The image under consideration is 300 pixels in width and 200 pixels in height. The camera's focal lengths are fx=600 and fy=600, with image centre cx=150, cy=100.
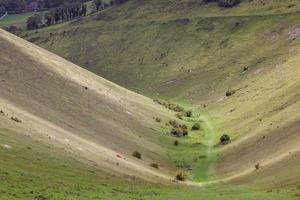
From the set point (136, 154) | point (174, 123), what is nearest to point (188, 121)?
point (174, 123)

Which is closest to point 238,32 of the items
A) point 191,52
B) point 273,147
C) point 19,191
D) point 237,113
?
point 191,52

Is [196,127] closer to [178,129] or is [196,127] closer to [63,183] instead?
[178,129]

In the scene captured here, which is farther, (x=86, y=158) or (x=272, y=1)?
(x=272, y=1)

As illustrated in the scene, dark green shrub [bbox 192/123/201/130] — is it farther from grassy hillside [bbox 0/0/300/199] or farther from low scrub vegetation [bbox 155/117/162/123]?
low scrub vegetation [bbox 155/117/162/123]

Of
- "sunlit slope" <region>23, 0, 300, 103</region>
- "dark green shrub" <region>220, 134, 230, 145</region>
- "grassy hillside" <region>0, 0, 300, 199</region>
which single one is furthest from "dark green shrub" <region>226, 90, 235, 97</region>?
"dark green shrub" <region>220, 134, 230, 145</region>

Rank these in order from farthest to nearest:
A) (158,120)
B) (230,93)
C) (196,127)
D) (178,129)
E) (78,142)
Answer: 1. (230,93)
2. (196,127)
3. (158,120)
4. (178,129)
5. (78,142)

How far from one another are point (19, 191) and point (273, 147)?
113 feet

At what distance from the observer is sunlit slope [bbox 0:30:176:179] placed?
5428cm

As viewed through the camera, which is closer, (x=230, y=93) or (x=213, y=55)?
(x=230, y=93)

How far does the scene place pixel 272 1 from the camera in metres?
192

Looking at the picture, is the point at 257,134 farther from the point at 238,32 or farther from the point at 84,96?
the point at 238,32

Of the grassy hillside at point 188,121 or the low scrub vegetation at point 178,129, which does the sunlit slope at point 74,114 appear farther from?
the low scrub vegetation at point 178,129

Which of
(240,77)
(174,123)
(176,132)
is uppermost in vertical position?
(240,77)

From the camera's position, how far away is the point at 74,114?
68.7 meters
